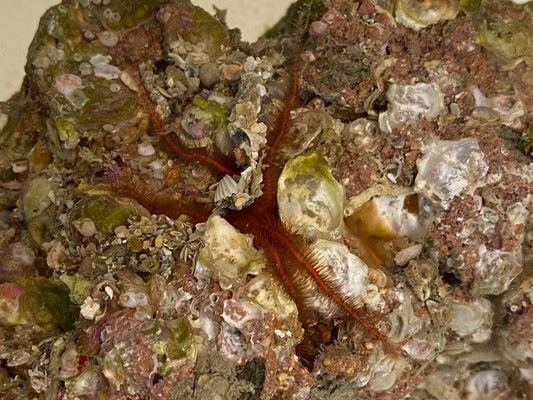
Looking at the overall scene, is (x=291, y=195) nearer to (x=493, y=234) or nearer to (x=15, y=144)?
(x=493, y=234)

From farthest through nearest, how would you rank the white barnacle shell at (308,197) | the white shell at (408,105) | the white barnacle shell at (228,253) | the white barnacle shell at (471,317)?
Answer: the white barnacle shell at (471,317), the white shell at (408,105), the white barnacle shell at (308,197), the white barnacle shell at (228,253)

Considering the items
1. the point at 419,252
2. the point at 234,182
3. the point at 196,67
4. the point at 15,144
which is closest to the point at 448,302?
the point at 419,252

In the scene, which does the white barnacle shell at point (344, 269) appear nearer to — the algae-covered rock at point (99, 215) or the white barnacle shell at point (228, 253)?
the white barnacle shell at point (228, 253)

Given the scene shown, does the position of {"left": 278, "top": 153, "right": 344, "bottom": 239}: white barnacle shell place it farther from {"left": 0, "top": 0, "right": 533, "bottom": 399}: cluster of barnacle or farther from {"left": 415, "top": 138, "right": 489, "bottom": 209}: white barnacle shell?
{"left": 415, "top": 138, "right": 489, "bottom": 209}: white barnacle shell

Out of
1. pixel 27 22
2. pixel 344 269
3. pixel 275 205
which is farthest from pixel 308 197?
pixel 27 22

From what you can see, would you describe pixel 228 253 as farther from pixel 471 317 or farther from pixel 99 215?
pixel 471 317

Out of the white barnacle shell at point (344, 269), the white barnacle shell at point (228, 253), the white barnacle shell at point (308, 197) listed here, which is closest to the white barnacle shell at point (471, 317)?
the white barnacle shell at point (344, 269)
